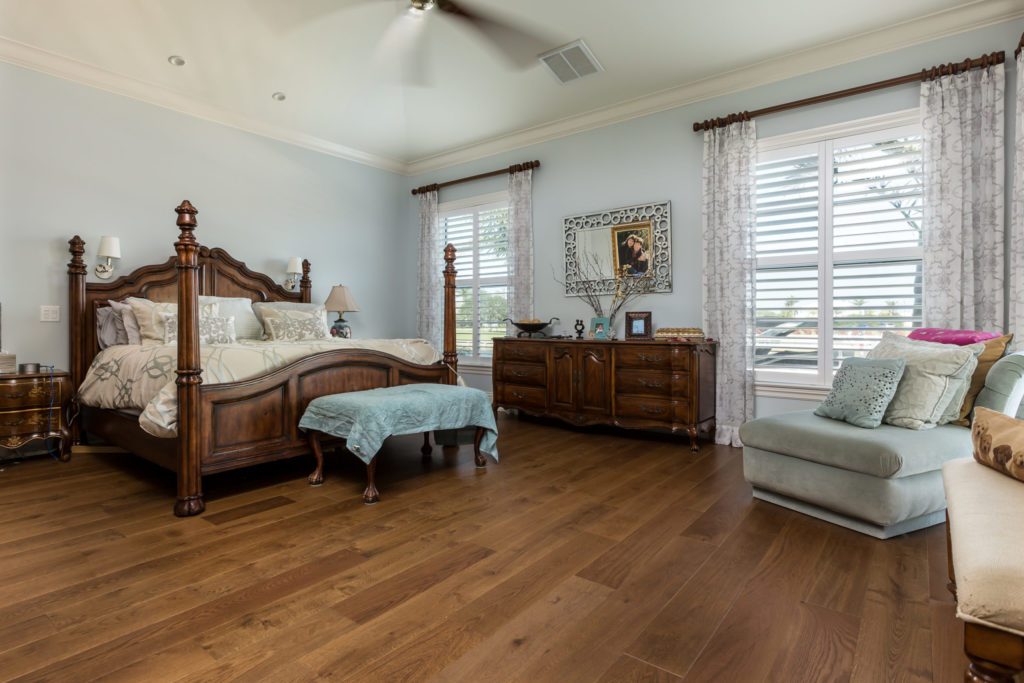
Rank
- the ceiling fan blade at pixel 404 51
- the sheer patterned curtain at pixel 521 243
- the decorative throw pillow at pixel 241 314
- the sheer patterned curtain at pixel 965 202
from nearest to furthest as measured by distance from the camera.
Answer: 1. the sheer patterned curtain at pixel 965 202
2. the ceiling fan blade at pixel 404 51
3. the decorative throw pillow at pixel 241 314
4. the sheer patterned curtain at pixel 521 243

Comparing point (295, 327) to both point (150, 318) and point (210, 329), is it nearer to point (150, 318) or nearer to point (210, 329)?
point (210, 329)

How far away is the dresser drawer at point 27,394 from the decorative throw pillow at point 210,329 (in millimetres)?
738

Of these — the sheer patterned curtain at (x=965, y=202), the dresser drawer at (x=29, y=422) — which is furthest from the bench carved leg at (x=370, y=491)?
the sheer patterned curtain at (x=965, y=202)

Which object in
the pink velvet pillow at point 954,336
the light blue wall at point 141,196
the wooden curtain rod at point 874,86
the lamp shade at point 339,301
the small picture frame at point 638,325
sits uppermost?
the wooden curtain rod at point 874,86

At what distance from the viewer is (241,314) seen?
4465 mm

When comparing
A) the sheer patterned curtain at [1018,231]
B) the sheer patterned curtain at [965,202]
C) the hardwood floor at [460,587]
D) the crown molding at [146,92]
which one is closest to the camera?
the hardwood floor at [460,587]

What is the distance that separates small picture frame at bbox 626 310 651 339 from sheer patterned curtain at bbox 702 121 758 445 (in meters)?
0.55

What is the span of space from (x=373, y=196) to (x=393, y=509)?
4.56 m

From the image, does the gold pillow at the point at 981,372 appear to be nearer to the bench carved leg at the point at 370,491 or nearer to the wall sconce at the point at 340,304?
the bench carved leg at the point at 370,491

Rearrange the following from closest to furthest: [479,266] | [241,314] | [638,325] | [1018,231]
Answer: [1018,231] → [241,314] → [638,325] → [479,266]

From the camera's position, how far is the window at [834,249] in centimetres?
350

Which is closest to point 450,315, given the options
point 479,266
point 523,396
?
point 523,396

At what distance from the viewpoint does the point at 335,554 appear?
2096mm

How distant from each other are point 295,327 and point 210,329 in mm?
674
